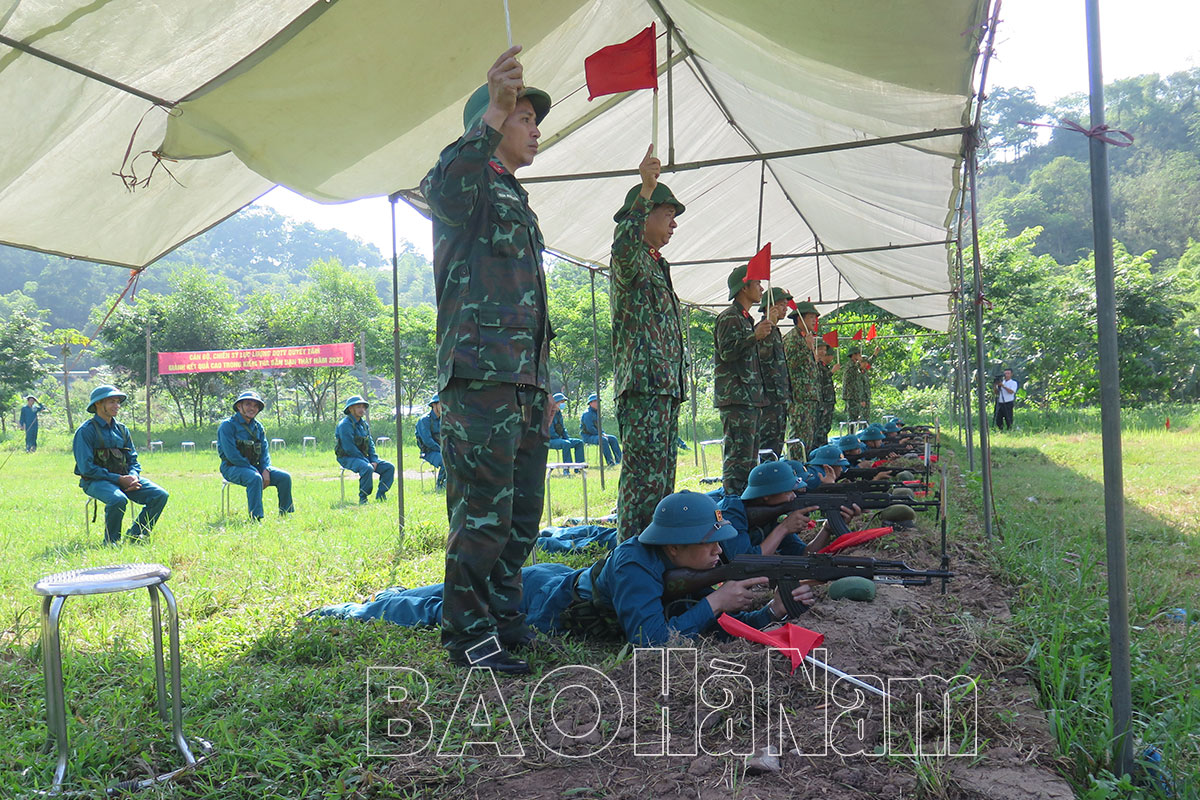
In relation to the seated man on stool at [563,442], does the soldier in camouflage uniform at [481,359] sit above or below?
above

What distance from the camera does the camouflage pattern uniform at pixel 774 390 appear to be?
674 cm

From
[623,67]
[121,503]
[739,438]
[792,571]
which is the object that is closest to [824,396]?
[739,438]

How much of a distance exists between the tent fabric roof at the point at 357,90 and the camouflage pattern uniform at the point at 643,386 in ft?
3.74

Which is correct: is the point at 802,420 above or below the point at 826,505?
above

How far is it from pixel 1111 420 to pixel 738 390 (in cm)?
369

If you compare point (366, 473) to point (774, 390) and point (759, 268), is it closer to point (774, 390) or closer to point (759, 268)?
point (774, 390)

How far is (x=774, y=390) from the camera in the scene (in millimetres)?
6641

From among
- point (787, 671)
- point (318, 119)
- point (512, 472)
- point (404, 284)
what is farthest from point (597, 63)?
point (404, 284)

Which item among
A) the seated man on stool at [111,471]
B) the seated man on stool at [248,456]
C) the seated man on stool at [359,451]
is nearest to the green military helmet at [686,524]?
the seated man on stool at [111,471]

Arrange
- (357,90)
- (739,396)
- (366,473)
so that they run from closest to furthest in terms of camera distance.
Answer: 1. (357,90)
2. (739,396)
3. (366,473)

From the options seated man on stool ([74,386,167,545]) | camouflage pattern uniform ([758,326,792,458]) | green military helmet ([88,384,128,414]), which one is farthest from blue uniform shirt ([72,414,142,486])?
camouflage pattern uniform ([758,326,792,458])

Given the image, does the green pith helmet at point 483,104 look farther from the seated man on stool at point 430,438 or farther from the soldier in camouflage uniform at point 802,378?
the seated man on stool at point 430,438

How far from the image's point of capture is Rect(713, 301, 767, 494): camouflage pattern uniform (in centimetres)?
541

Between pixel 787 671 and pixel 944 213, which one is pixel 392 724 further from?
pixel 944 213
